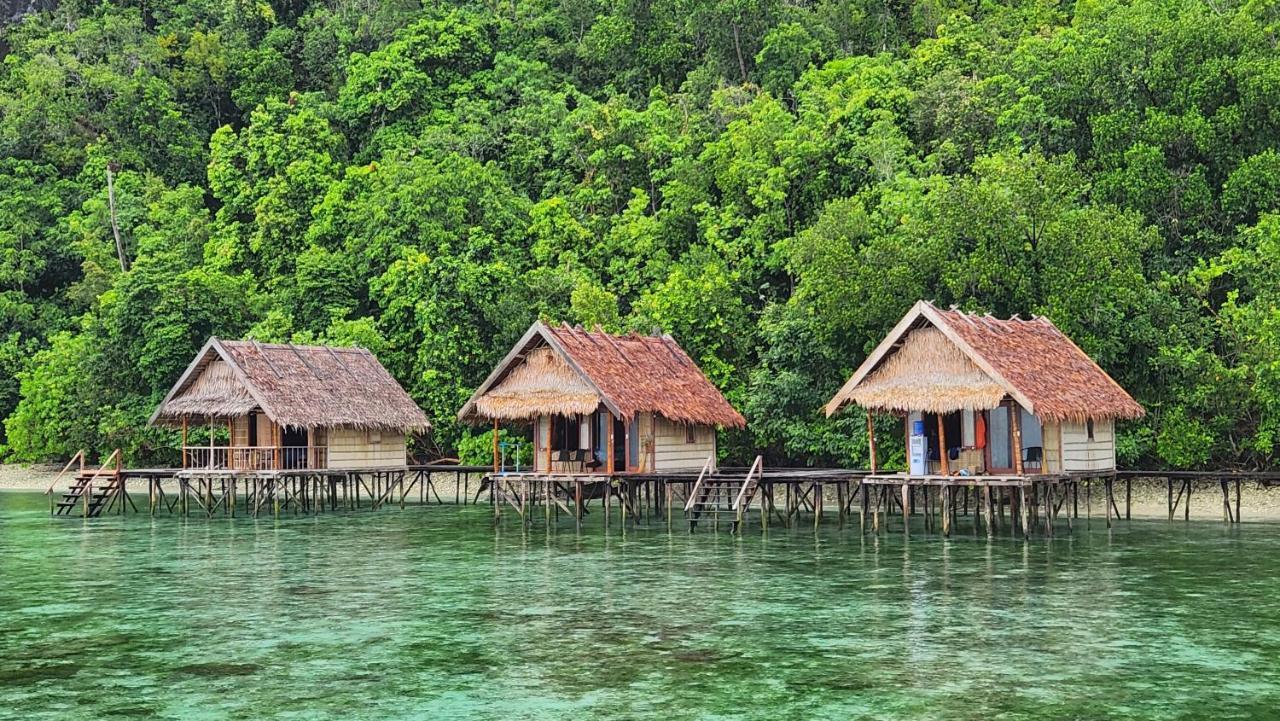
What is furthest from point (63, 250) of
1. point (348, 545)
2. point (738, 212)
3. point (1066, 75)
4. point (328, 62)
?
point (1066, 75)

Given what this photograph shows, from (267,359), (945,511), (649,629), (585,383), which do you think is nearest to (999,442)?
(945,511)

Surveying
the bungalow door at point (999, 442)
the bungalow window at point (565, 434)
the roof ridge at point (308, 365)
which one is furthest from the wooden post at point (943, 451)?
the roof ridge at point (308, 365)

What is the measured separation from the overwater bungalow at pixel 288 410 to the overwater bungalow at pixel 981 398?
12.8 meters

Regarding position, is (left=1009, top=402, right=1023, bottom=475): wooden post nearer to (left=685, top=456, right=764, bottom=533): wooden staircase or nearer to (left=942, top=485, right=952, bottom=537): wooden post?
(left=942, top=485, right=952, bottom=537): wooden post

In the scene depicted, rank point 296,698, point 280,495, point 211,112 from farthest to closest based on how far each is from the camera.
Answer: point 211,112
point 280,495
point 296,698

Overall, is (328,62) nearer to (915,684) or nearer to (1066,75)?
(1066,75)

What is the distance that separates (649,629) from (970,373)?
39.5ft

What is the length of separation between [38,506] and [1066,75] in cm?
2843

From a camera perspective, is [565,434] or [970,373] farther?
[565,434]

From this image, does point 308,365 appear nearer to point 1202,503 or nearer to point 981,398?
point 981,398

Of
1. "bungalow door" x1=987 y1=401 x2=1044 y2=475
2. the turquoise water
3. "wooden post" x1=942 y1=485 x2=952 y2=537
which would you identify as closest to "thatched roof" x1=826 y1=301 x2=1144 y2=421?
"bungalow door" x1=987 y1=401 x2=1044 y2=475

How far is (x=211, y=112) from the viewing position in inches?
2299

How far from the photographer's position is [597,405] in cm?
2841

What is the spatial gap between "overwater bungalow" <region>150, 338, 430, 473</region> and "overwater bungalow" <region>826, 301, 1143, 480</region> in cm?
1282
